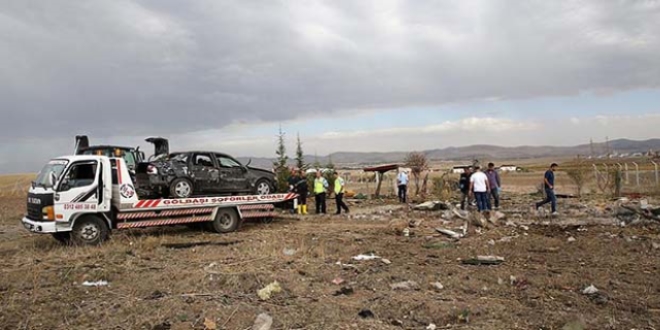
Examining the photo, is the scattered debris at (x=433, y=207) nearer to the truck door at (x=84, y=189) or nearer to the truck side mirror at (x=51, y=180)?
the truck door at (x=84, y=189)

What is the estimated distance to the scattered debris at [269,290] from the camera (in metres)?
6.52

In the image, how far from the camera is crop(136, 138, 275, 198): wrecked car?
484 inches

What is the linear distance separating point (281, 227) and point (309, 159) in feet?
49.2

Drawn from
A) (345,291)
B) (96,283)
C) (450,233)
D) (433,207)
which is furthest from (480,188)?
(96,283)

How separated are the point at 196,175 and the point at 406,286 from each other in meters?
7.58

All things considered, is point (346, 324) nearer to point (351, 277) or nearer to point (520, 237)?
point (351, 277)

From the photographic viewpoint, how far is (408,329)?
5449 mm

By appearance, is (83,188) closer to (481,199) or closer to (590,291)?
(590,291)

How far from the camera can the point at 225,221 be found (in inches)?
508

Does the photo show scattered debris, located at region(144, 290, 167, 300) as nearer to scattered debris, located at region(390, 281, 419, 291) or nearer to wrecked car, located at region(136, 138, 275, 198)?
scattered debris, located at region(390, 281, 419, 291)

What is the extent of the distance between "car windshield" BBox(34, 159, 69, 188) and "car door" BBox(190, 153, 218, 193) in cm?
309

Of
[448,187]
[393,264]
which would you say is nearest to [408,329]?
[393,264]

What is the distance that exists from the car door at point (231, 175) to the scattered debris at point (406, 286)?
7446 mm

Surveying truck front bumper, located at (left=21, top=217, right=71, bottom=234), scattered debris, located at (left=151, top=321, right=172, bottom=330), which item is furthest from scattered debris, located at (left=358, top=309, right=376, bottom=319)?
truck front bumper, located at (left=21, top=217, right=71, bottom=234)
